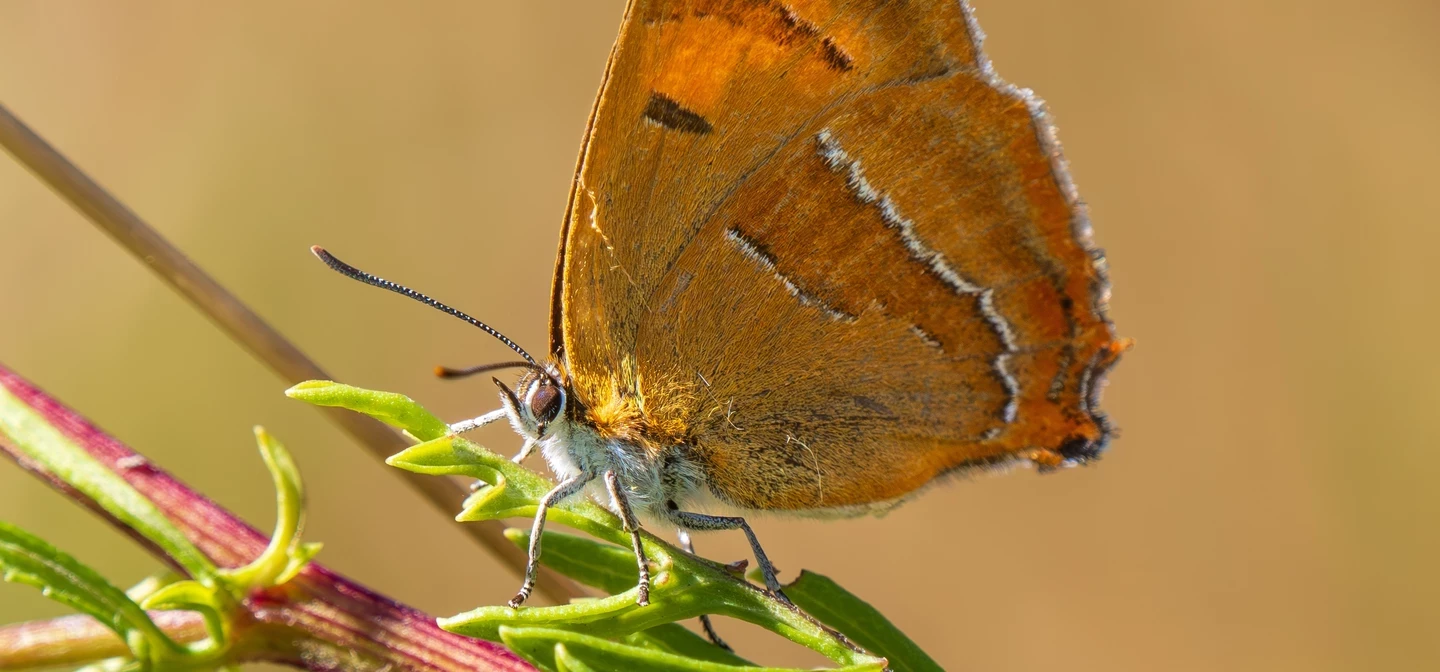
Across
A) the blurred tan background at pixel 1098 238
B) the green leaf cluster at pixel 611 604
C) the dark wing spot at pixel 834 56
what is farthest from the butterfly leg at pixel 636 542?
the blurred tan background at pixel 1098 238

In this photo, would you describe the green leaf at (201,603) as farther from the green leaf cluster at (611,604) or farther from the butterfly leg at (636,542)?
the butterfly leg at (636,542)

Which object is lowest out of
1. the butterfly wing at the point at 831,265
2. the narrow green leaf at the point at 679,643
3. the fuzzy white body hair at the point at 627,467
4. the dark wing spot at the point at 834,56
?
the narrow green leaf at the point at 679,643

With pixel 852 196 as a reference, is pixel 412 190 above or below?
above

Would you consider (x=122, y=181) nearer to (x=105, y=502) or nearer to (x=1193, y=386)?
(x=105, y=502)

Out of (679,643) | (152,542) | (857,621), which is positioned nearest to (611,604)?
(679,643)

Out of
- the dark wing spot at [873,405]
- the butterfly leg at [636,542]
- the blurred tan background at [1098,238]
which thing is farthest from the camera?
the blurred tan background at [1098,238]

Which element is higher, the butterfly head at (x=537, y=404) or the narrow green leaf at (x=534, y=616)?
the butterfly head at (x=537, y=404)

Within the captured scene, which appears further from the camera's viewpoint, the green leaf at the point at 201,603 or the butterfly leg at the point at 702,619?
the butterfly leg at the point at 702,619

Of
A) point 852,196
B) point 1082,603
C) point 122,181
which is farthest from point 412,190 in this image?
point 1082,603
